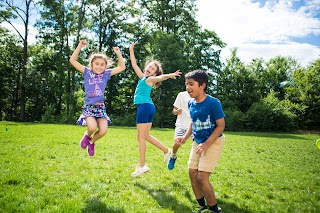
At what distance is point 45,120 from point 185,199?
24343 mm

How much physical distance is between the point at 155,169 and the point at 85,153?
9.58ft

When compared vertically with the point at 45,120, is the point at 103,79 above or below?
above

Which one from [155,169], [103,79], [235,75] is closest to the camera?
[103,79]

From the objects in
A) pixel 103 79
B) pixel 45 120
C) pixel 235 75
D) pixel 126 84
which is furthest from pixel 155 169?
pixel 235 75

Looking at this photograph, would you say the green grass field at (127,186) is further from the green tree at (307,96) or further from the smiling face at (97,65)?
the green tree at (307,96)

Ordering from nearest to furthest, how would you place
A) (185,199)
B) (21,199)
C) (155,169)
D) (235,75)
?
(21,199), (185,199), (155,169), (235,75)

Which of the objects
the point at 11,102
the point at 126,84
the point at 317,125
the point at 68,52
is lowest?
the point at 317,125

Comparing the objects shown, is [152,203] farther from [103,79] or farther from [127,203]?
[103,79]

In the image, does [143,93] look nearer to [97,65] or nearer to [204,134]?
[97,65]

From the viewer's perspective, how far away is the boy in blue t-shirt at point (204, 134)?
335 centimetres

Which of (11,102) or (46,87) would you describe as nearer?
(46,87)

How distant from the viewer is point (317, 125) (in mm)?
35000

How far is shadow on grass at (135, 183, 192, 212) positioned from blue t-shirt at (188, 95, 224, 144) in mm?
1146

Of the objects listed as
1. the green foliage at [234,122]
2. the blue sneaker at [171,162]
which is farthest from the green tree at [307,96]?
the blue sneaker at [171,162]
